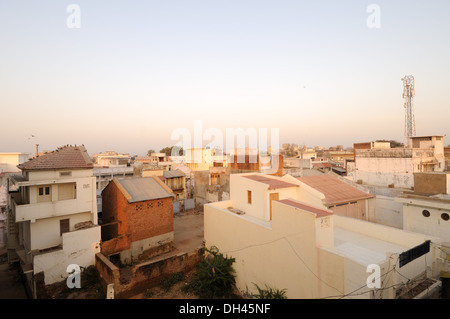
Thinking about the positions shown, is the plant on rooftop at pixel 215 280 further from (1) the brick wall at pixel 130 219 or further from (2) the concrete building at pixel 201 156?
(2) the concrete building at pixel 201 156

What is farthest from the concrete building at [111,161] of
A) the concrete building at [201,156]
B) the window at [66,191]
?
the window at [66,191]

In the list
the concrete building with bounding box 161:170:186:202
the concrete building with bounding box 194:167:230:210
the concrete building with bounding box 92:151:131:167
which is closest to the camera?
the concrete building with bounding box 194:167:230:210

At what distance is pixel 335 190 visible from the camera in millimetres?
15125

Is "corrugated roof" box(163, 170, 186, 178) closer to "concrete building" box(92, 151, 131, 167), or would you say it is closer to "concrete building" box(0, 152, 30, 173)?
"concrete building" box(92, 151, 131, 167)

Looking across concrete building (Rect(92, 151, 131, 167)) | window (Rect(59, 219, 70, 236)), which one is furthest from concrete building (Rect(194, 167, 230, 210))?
concrete building (Rect(92, 151, 131, 167))

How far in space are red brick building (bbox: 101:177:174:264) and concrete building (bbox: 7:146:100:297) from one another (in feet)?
4.27

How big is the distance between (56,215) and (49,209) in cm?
48

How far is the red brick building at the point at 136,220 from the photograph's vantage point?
14383 millimetres

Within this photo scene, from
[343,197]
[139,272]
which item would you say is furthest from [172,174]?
[343,197]

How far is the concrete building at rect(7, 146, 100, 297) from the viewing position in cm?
1230

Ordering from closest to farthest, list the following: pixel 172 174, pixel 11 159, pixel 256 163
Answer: pixel 256 163 → pixel 172 174 → pixel 11 159

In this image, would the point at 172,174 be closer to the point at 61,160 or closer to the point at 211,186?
the point at 211,186

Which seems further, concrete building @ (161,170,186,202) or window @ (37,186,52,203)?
concrete building @ (161,170,186,202)
